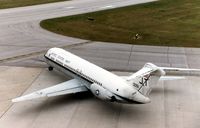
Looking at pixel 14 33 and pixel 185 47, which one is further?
pixel 14 33

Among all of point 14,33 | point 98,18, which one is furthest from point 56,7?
point 14,33

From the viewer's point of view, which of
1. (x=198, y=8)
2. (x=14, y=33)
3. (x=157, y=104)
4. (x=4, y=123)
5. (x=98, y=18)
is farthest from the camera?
(x=198, y=8)

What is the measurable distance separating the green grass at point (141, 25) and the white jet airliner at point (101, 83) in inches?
573

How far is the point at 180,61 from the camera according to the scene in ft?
125

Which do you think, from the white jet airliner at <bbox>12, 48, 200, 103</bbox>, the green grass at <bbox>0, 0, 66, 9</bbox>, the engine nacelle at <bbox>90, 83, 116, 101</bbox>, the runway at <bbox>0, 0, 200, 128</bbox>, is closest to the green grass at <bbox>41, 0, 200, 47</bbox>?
the runway at <bbox>0, 0, 200, 128</bbox>

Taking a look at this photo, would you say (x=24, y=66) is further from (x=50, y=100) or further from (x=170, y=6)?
(x=170, y=6)

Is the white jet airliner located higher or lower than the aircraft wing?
higher

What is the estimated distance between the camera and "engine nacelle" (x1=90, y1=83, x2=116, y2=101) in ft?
84.1

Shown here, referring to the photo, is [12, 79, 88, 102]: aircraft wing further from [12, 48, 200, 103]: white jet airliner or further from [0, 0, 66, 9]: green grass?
[0, 0, 66, 9]: green grass

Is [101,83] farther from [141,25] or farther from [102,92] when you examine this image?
[141,25]

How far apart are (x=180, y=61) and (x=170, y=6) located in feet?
95.4

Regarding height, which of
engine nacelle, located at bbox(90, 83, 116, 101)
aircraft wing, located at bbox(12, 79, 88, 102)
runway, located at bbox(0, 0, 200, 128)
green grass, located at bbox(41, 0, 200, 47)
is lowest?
green grass, located at bbox(41, 0, 200, 47)

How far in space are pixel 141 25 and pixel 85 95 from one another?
24.5 metres

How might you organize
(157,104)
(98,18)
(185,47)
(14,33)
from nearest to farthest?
1. (157,104)
2. (185,47)
3. (14,33)
4. (98,18)
